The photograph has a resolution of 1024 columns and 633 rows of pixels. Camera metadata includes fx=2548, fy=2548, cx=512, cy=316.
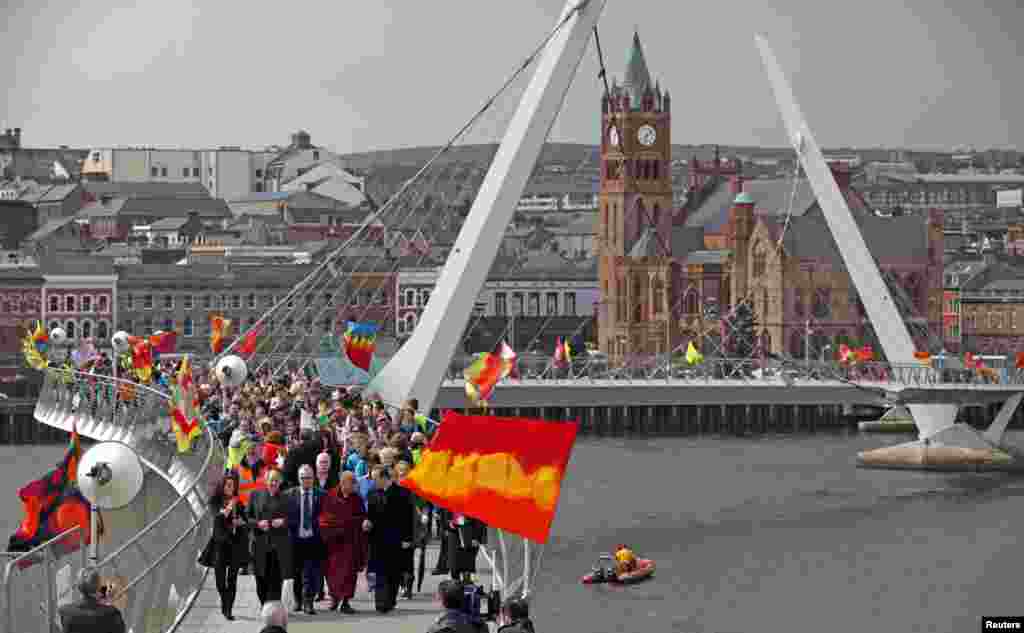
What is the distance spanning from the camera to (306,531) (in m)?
14.2

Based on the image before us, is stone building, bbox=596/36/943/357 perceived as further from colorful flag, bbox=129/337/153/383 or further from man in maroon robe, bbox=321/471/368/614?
man in maroon robe, bbox=321/471/368/614

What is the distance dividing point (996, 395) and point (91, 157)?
323ft

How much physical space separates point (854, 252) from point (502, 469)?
134 feet

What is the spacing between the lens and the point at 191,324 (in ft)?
313

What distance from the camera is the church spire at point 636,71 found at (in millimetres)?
115438

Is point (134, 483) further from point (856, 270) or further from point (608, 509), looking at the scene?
point (856, 270)

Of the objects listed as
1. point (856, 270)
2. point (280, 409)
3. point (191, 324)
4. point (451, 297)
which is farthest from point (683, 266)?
point (280, 409)

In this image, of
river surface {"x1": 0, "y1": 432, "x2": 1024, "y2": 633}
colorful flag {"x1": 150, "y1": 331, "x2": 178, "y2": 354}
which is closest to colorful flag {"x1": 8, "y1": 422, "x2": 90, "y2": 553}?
river surface {"x1": 0, "y1": 432, "x2": 1024, "y2": 633}

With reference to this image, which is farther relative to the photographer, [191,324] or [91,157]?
[91,157]

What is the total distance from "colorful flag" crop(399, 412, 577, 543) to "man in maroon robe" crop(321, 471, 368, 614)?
62.4 inches

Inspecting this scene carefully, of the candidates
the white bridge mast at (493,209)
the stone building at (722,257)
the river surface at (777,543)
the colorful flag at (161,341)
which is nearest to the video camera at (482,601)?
the river surface at (777,543)

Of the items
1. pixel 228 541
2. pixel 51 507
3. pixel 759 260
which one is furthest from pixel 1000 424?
pixel 759 260

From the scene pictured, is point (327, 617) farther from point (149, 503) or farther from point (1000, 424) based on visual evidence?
point (1000, 424)

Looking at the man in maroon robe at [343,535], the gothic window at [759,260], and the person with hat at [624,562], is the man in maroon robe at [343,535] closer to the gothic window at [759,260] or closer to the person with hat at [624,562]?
the person with hat at [624,562]
